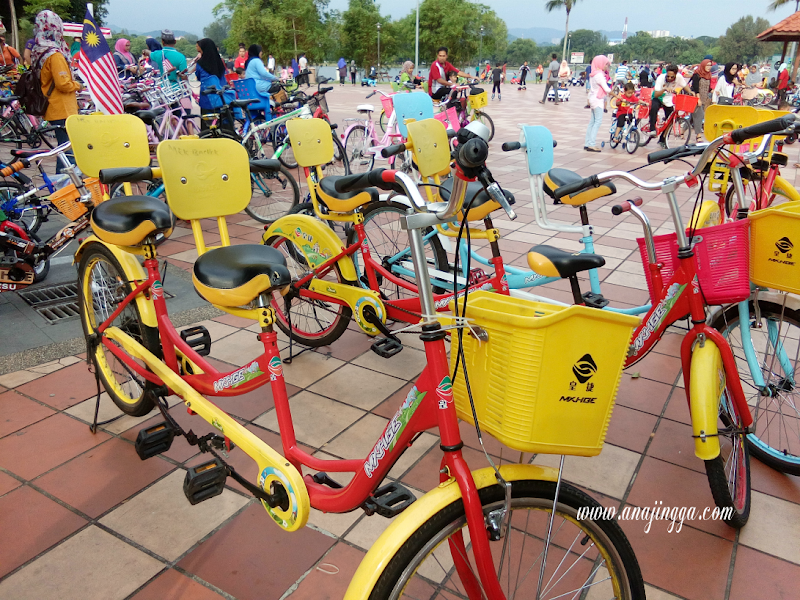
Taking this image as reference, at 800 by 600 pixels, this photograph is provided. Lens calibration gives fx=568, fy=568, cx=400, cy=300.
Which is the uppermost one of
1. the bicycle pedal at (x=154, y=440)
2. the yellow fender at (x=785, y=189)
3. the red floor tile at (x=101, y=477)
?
the yellow fender at (x=785, y=189)

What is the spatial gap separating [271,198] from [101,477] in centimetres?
440

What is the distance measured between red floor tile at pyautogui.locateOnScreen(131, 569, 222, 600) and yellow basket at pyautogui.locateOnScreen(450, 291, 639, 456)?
1.19 meters

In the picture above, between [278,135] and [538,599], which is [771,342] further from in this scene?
[278,135]

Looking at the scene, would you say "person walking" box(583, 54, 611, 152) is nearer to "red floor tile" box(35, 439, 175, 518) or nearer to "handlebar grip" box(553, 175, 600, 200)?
"handlebar grip" box(553, 175, 600, 200)

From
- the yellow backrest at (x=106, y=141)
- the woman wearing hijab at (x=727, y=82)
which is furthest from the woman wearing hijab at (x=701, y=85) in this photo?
the yellow backrest at (x=106, y=141)

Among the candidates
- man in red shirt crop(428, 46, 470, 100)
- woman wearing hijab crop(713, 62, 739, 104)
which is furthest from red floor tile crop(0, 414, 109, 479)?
woman wearing hijab crop(713, 62, 739, 104)

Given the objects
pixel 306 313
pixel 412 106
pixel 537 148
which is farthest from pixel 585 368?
pixel 412 106

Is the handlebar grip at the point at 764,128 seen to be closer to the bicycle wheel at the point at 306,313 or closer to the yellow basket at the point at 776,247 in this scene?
→ the yellow basket at the point at 776,247

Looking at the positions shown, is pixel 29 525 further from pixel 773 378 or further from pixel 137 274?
pixel 773 378

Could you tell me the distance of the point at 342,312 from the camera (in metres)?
3.16

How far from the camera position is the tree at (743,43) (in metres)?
67.7

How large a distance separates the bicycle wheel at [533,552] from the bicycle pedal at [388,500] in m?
0.16

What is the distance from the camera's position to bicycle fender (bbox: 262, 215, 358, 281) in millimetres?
3064

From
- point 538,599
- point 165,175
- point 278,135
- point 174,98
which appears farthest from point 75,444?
point 278,135
